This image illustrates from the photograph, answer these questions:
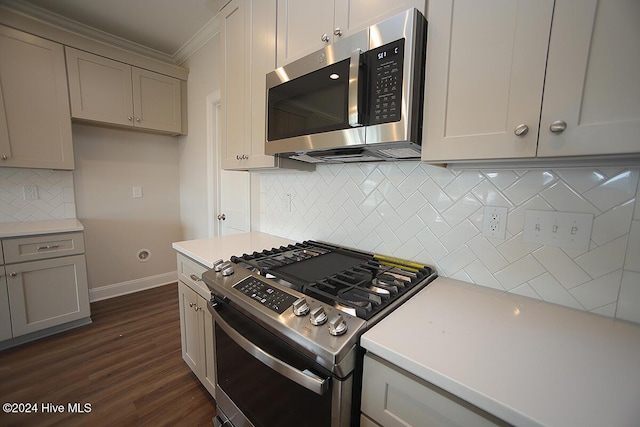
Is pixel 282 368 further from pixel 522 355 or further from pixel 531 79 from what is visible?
pixel 531 79

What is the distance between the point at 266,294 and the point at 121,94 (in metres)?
2.83

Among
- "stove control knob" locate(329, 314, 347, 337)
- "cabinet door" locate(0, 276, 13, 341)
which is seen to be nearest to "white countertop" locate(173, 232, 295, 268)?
"stove control knob" locate(329, 314, 347, 337)

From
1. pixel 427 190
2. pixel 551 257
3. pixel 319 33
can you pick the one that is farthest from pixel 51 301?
pixel 551 257

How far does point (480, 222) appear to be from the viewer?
0.99m

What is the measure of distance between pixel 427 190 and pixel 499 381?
2.49 ft

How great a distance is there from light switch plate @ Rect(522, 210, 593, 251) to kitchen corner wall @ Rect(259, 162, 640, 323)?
0.02m

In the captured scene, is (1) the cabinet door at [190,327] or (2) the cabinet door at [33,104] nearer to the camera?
(1) the cabinet door at [190,327]

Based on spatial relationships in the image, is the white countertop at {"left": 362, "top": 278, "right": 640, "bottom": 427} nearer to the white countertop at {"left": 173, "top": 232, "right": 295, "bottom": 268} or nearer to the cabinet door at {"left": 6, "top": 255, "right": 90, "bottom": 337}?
the white countertop at {"left": 173, "top": 232, "right": 295, "bottom": 268}

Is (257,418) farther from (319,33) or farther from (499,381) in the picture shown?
(319,33)

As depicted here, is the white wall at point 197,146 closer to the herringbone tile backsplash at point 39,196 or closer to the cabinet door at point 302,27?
the herringbone tile backsplash at point 39,196

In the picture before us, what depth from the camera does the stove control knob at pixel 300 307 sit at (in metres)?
0.73

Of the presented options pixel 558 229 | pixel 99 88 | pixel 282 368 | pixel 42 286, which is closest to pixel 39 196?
pixel 42 286

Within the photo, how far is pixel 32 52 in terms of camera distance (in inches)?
78.7

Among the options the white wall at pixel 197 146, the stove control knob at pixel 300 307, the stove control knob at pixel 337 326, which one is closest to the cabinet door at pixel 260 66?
the stove control knob at pixel 300 307
